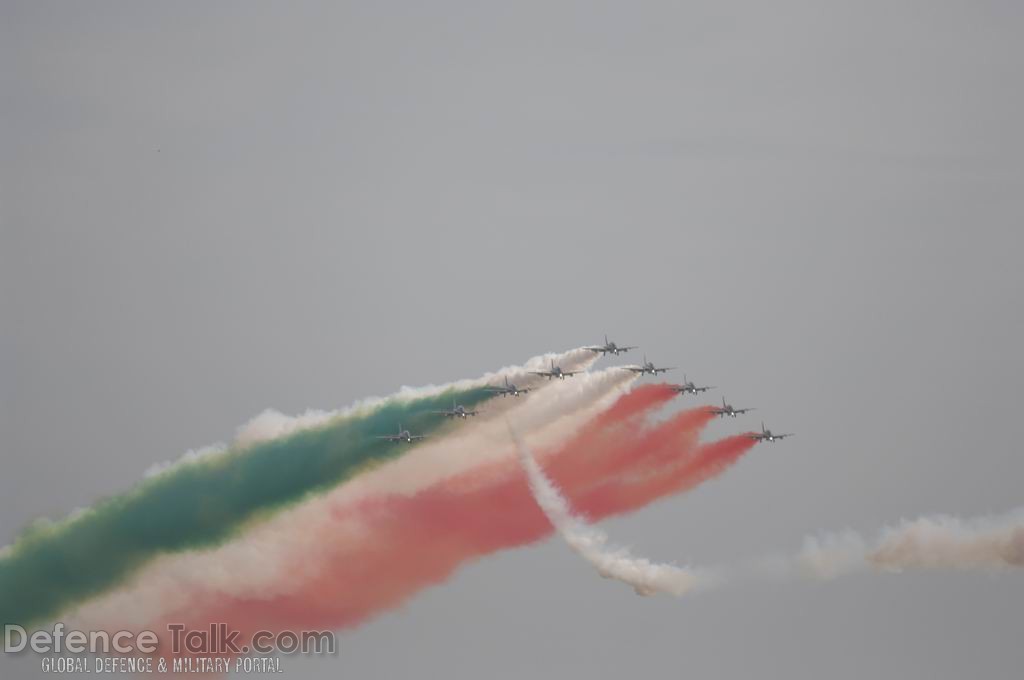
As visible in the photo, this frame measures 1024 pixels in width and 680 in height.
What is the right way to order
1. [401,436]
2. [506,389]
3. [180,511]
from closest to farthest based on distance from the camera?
[401,436] → [180,511] → [506,389]

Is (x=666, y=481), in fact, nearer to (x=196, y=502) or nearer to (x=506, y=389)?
(x=506, y=389)

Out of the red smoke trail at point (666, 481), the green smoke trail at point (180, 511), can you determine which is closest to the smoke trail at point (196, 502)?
the green smoke trail at point (180, 511)

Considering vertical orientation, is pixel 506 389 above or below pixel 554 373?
below

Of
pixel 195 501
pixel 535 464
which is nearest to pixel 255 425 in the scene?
pixel 195 501

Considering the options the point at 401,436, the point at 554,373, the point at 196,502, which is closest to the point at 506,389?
the point at 554,373

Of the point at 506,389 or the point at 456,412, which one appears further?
the point at 506,389

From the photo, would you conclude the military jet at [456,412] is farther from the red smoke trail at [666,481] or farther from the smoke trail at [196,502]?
the red smoke trail at [666,481]
